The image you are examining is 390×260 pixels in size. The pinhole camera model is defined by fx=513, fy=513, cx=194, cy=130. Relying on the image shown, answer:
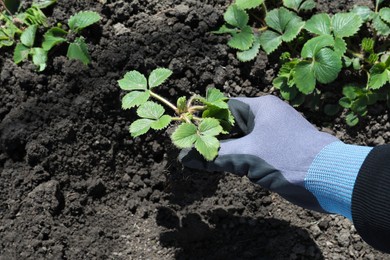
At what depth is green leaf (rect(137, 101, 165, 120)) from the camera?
1927 millimetres

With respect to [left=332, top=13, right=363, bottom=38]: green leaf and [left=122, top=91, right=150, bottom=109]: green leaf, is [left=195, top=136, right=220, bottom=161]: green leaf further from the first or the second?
[left=332, top=13, right=363, bottom=38]: green leaf

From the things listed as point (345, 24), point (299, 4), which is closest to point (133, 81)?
point (299, 4)

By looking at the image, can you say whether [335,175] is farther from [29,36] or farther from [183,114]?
[29,36]

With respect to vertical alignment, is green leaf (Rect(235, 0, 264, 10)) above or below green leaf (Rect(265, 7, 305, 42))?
above

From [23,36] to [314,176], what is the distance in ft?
4.41

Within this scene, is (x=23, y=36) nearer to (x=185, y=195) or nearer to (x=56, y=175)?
(x=56, y=175)

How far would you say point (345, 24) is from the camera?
2.11 metres

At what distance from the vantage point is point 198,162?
1.92m

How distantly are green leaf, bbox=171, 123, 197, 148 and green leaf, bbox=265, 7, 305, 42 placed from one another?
1.98 feet

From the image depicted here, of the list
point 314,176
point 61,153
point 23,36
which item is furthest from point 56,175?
point 314,176

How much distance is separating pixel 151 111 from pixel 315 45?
71 centimetres

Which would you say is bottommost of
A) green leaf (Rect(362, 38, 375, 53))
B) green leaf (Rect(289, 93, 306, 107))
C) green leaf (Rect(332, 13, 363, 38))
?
green leaf (Rect(289, 93, 306, 107))

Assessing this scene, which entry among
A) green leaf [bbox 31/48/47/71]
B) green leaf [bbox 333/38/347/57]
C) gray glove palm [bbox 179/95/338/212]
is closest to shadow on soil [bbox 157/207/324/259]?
gray glove palm [bbox 179/95/338/212]

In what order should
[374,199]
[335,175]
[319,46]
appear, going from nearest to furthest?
[374,199]
[335,175]
[319,46]
